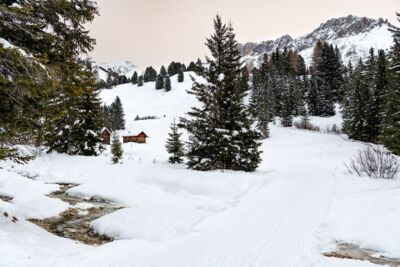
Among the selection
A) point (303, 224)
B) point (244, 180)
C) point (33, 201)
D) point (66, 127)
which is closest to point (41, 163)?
point (66, 127)

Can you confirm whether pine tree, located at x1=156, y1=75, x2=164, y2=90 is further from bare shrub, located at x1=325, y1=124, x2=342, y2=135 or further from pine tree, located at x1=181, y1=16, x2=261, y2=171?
pine tree, located at x1=181, y1=16, x2=261, y2=171

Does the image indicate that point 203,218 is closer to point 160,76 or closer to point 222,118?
point 222,118

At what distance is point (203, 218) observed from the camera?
8695 mm

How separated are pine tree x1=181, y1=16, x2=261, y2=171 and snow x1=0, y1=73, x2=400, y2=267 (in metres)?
2.87

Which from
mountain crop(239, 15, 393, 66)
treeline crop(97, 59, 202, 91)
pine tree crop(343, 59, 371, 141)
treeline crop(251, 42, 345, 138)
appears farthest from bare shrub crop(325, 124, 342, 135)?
mountain crop(239, 15, 393, 66)

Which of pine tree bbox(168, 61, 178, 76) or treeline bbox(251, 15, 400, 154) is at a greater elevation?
pine tree bbox(168, 61, 178, 76)

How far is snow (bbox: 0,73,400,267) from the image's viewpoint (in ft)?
19.4

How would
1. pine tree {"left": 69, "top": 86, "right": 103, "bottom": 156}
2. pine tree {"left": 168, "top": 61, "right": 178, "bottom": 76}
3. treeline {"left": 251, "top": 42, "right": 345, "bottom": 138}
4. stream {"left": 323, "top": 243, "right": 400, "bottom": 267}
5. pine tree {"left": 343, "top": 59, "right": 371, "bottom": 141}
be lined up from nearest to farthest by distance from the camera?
stream {"left": 323, "top": 243, "right": 400, "bottom": 267} < pine tree {"left": 69, "top": 86, "right": 103, "bottom": 156} < pine tree {"left": 343, "top": 59, "right": 371, "bottom": 141} < treeline {"left": 251, "top": 42, "right": 345, "bottom": 138} < pine tree {"left": 168, "top": 61, "right": 178, "bottom": 76}

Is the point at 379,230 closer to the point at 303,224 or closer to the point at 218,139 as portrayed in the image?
the point at 303,224

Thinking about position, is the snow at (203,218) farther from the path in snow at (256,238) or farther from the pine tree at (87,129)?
the pine tree at (87,129)

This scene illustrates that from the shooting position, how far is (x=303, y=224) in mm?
8000

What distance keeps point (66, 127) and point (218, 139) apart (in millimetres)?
12875

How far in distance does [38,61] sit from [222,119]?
39.8 ft

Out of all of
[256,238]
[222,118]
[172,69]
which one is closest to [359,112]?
[222,118]
